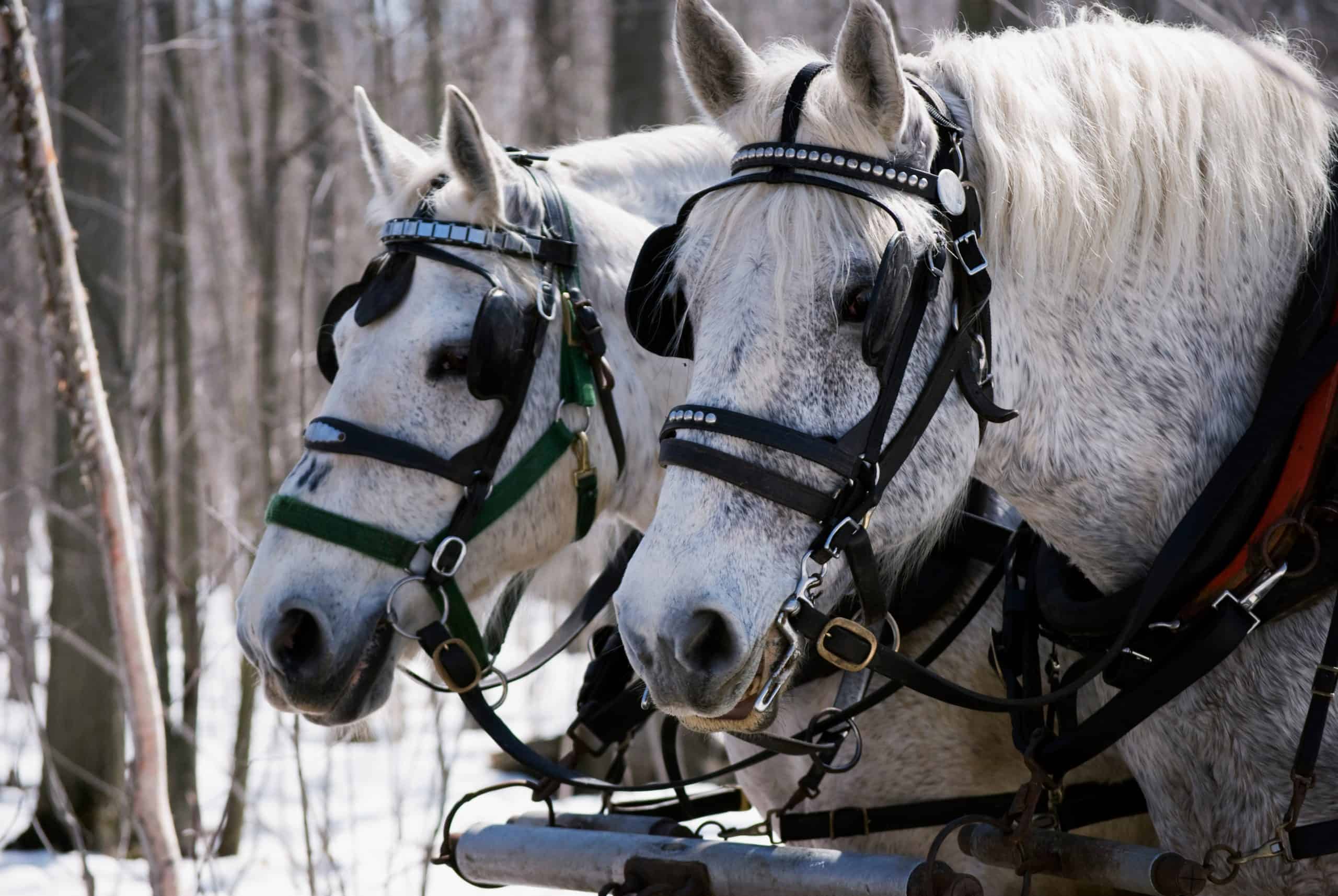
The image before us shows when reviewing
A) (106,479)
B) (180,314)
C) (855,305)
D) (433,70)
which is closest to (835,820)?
(855,305)

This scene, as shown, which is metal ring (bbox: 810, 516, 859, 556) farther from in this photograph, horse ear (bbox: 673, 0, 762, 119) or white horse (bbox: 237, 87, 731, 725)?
white horse (bbox: 237, 87, 731, 725)

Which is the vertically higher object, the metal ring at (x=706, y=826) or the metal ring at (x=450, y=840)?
the metal ring at (x=450, y=840)

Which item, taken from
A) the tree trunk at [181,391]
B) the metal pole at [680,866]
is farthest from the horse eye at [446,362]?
the tree trunk at [181,391]

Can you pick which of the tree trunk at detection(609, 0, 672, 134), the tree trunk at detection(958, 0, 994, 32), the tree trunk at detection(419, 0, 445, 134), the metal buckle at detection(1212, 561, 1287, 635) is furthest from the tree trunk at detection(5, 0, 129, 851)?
the metal buckle at detection(1212, 561, 1287, 635)

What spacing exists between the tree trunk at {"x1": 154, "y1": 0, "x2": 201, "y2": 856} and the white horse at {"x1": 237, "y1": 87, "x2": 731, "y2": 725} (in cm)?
256

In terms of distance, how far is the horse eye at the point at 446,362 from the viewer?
256 cm

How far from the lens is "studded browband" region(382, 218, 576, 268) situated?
2662mm

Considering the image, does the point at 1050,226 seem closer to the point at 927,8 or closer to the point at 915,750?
the point at 915,750

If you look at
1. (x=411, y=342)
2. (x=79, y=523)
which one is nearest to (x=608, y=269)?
(x=411, y=342)

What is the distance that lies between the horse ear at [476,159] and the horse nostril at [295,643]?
921 mm

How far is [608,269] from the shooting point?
9.21 feet

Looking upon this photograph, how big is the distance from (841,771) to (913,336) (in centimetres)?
94

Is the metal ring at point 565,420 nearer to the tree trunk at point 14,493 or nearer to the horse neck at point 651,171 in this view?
the horse neck at point 651,171

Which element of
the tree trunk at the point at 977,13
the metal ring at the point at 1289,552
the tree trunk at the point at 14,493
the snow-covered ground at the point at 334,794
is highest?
the tree trunk at the point at 977,13
